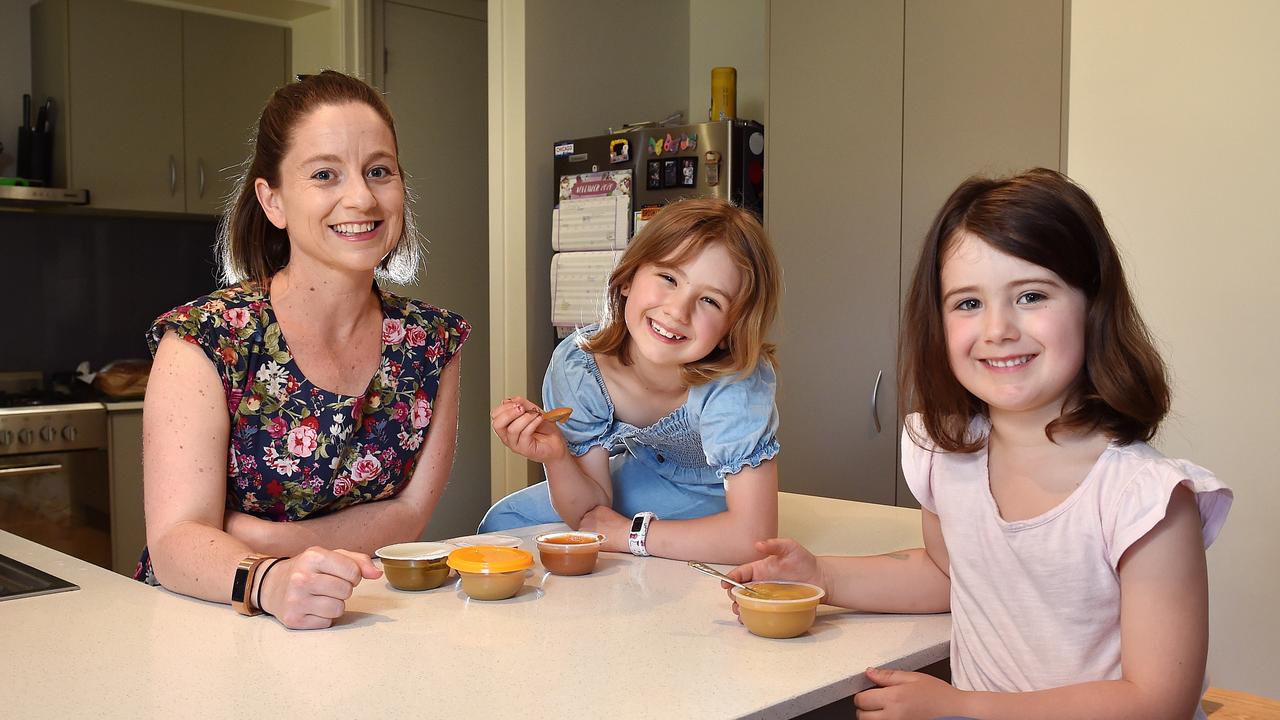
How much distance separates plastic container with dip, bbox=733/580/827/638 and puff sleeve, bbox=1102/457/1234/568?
312mm

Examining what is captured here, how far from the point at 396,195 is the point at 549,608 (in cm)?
71

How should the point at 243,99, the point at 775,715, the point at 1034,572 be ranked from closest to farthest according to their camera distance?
the point at 775,715
the point at 1034,572
the point at 243,99

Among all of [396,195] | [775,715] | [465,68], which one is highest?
[465,68]

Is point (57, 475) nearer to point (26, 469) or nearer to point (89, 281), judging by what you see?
point (26, 469)

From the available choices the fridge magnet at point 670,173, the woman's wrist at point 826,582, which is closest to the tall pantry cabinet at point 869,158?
the fridge magnet at point 670,173

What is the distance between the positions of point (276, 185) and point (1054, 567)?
1206 millimetres

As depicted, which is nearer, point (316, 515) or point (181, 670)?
point (181, 670)

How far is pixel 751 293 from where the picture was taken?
1646 millimetres

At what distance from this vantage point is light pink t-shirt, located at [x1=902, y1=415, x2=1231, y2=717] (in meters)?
1.08

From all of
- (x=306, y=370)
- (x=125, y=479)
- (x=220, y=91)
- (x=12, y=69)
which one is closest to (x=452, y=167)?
(x=220, y=91)

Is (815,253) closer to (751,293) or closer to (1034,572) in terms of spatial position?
(751,293)

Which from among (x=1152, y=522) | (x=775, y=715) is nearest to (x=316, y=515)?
(x=775, y=715)

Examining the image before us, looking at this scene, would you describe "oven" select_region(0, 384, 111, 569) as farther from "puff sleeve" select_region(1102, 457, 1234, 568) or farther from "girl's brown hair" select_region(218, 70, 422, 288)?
"puff sleeve" select_region(1102, 457, 1234, 568)

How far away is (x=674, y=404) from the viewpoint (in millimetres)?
1721
